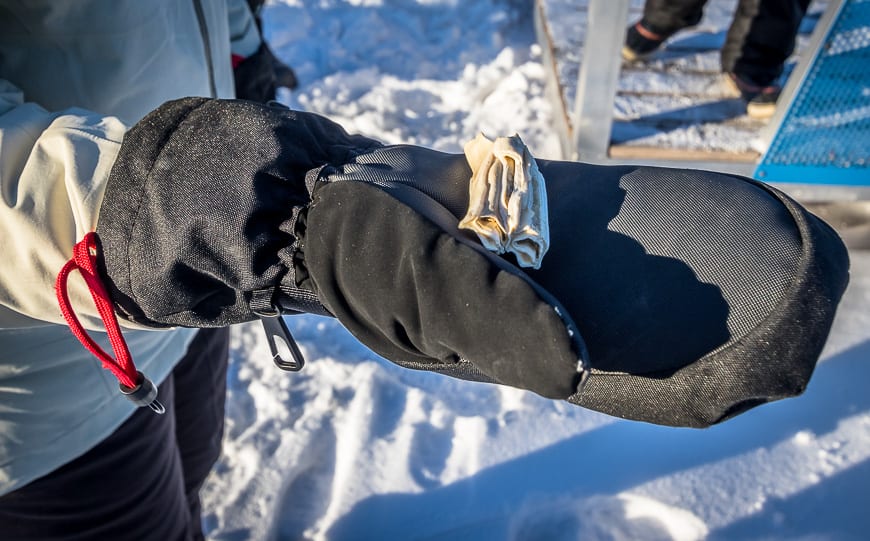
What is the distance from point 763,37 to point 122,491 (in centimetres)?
246

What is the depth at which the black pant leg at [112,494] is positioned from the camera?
937 millimetres

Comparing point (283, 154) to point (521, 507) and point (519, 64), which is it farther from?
point (519, 64)

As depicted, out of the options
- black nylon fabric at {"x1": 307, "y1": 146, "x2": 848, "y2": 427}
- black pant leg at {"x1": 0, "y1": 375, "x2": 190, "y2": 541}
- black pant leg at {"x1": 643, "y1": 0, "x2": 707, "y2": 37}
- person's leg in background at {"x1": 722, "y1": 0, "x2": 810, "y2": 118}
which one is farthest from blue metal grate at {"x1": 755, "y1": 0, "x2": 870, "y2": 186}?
black pant leg at {"x1": 0, "y1": 375, "x2": 190, "y2": 541}

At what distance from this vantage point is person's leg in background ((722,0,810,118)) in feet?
7.38

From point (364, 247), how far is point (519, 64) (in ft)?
8.86

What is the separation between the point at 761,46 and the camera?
232 centimetres

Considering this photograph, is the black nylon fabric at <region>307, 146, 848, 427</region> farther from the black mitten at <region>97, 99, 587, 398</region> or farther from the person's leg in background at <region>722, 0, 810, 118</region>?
the person's leg in background at <region>722, 0, 810, 118</region>

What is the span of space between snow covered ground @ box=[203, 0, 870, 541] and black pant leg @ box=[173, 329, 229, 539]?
0.83 feet

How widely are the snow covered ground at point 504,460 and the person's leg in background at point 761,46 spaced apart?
744 mm

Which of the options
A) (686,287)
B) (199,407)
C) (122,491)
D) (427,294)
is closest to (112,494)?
(122,491)

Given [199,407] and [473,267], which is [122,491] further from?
[473,267]

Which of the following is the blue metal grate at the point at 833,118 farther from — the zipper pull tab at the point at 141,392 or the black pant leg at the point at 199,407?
the zipper pull tab at the point at 141,392

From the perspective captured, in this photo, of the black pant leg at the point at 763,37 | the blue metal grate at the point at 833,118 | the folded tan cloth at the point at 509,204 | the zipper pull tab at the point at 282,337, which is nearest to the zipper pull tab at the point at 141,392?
the zipper pull tab at the point at 282,337

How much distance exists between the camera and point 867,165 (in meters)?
2.13
